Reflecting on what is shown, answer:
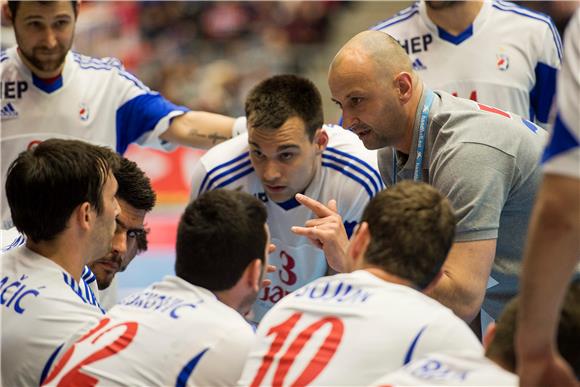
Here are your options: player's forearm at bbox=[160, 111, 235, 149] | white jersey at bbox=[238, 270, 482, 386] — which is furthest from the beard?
white jersey at bbox=[238, 270, 482, 386]

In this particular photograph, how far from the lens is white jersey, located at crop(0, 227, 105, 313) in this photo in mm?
4039

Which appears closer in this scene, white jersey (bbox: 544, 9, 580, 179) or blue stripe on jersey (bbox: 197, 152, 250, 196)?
white jersey (bbox: 544, 9, 580, 179)

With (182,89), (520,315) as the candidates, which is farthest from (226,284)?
(182,89)

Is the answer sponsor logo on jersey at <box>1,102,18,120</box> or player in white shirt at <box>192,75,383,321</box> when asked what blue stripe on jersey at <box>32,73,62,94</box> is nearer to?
sponsor logo on jersey at <box>1,102,18,120</box>

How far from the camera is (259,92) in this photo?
5.82 metres

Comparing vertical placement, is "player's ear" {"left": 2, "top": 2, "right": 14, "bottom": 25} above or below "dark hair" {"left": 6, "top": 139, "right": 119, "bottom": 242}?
above

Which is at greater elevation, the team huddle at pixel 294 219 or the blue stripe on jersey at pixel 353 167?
the team huddle at pixel 294 219

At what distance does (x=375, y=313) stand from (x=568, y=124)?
83cm

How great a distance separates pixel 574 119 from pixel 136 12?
1357 centimetres

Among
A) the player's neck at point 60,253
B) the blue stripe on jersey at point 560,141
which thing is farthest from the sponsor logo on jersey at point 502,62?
the blue stripe on jersey at point 560,141

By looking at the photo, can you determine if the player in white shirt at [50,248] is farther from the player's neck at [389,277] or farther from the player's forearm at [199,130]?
the player's forearm at [199,130]

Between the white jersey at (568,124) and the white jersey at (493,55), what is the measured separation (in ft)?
12.0

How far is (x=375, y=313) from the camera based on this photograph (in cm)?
304

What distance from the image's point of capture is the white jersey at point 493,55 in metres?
6.32
